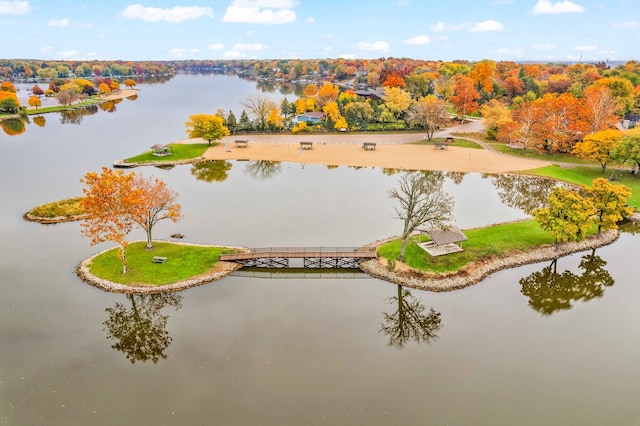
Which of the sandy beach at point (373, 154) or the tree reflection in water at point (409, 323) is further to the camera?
the sandy beach at point (373, 154)

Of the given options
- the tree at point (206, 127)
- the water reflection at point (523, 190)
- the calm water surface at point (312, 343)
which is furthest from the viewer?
the tree at point (206, 127)

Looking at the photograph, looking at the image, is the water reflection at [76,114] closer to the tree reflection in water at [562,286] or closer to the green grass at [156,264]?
the green grass at [156,264]

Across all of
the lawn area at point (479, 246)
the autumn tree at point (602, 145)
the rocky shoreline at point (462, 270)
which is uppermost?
the autumn tree at point (602, 145)

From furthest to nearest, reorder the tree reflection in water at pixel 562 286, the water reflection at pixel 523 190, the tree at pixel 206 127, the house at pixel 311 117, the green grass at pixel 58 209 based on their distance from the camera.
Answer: the house at pixel 311 117 < the tree at pixel 206 127 < the water reflection at pixel 523 190 < the green grass at pixel 58 209 < the tree reflection in water at pixel 562 286

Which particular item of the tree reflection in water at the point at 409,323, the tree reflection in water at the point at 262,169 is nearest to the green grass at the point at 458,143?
the tree reflection in water at the point at 262,169

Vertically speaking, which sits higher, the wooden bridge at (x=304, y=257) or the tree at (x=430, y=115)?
the tree at (x=430, y=115)

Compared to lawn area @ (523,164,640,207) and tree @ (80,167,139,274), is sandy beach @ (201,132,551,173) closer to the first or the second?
lawn area @ (523,164,640,207)

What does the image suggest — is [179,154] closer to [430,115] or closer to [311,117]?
[311,117]
